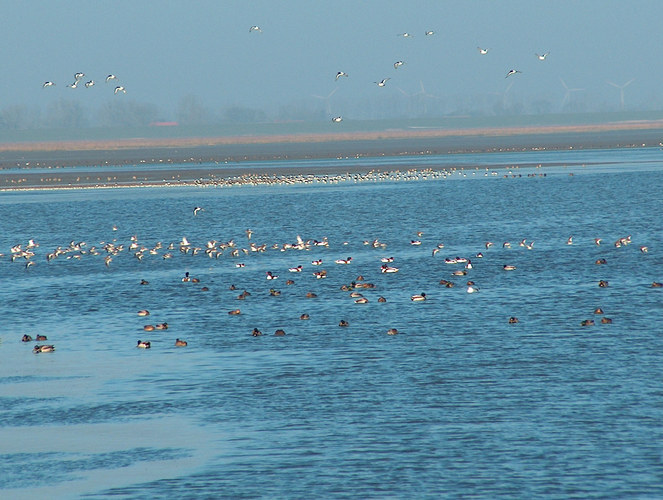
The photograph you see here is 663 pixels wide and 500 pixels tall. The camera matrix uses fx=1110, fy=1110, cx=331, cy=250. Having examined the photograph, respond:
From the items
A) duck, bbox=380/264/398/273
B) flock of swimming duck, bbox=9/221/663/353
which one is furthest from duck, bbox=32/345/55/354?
duck, bbox=380/264/398/273

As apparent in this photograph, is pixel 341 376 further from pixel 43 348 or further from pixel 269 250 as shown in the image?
pixel 269 250

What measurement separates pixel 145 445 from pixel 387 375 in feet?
19.8

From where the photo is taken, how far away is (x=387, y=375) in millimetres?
23203

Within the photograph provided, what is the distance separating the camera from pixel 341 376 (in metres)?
23.2

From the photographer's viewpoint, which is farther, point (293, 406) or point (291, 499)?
point (293, 406)

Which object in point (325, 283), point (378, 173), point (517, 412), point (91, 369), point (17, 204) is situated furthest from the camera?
point (378, 173)

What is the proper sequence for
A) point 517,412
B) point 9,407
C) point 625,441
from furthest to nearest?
1. point 9,407
2. point 517,412
3. point 625,441

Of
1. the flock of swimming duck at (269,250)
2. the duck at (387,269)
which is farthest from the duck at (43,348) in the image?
the duck at (387,269)

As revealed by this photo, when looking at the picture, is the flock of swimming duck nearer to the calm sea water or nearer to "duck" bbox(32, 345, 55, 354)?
the calm sea water

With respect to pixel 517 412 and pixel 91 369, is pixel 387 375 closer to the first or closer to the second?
pixel 517 412

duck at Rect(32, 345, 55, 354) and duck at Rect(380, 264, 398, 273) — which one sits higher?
duck at Rect(32, 345, 55, 354)

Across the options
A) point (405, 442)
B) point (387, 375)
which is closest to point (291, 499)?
point (405, 442)

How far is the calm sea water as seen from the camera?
17312mm

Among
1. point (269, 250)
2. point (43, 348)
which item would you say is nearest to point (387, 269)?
point (269, 250)
